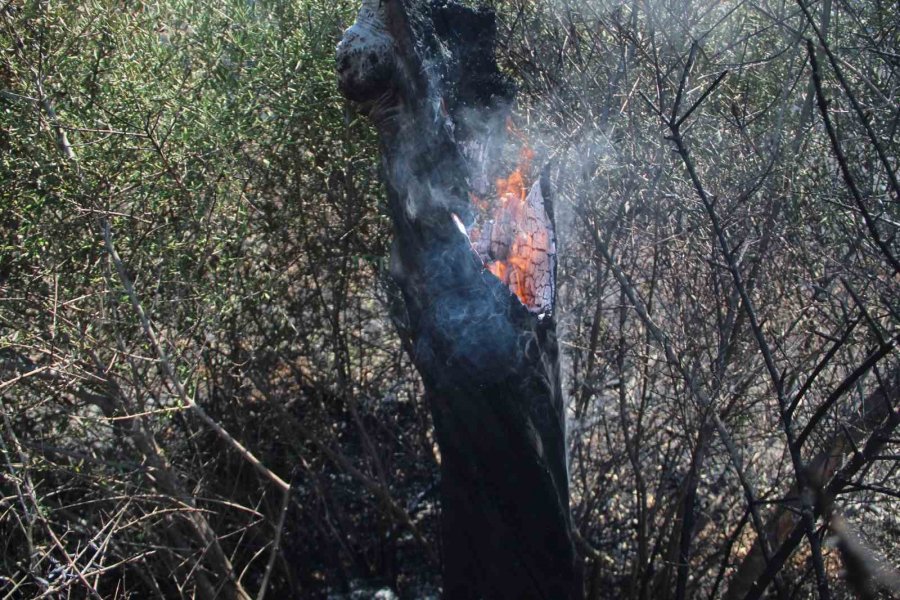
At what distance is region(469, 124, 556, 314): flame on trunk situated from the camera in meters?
3.62

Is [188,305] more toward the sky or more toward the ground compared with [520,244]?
more toward the ground

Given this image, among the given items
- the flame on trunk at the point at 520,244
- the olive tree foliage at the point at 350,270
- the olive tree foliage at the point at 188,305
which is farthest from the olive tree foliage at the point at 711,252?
the olive tree foliage at the point at 188,305

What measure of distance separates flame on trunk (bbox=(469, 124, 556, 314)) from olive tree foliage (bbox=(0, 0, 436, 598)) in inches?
64.2

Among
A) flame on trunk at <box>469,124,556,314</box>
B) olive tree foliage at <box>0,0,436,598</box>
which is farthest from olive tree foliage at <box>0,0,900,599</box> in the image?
flame on trunk at <box>469,124,556,314</box>

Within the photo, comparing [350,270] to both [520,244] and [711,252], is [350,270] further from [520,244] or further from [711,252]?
[711,252]

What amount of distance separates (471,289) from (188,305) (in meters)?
2.10

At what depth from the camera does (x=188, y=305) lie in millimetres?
4848

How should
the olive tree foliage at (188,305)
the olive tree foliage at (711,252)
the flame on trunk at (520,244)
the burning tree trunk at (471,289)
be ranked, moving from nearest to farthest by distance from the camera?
the burning tree trunk at (471,289), the flame on trunk at (520,244), the olive tree foliage at (711,252), the olive tree foliage at (188,305)

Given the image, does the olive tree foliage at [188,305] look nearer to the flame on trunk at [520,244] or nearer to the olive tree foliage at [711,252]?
the olive tree foliage at [711,252]

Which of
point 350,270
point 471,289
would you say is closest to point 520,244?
point 471,289

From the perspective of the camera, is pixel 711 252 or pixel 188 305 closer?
pixel 711 252

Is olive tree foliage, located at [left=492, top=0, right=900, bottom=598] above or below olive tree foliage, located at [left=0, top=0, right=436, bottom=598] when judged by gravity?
above

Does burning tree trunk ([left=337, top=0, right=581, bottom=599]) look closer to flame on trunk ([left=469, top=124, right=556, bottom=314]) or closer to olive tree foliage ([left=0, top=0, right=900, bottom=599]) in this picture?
flame on trunk ([left=469, top=124, right=556, bottom=314])

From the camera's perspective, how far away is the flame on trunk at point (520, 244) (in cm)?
362
